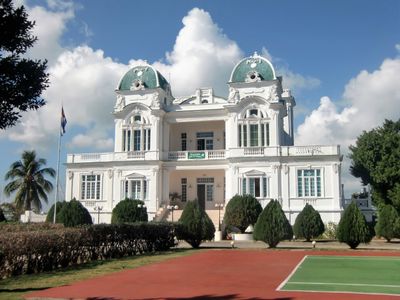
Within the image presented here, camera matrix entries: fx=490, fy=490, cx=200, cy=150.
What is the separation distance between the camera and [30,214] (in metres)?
47.9

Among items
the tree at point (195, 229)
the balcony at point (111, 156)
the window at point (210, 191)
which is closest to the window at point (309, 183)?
the window at point (210, 191)

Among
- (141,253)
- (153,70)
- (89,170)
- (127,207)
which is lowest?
(141,253)

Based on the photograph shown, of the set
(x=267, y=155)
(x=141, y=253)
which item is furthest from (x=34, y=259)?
(x=267, y=155)

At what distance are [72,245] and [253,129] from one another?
25.4 metres

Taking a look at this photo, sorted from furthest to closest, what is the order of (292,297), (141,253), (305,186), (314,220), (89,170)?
1. (89,170)
2. (305,186)
3. (314,220)
4. (141,253)
5. (292,297)

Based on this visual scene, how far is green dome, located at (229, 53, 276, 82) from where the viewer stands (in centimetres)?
4341

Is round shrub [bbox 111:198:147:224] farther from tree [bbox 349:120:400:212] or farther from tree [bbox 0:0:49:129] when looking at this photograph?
tree [bbox 0:0:49:129]

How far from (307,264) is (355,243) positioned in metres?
9.33

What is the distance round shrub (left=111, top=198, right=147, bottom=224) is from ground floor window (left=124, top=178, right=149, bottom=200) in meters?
5.39

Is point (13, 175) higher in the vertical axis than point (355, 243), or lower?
higher

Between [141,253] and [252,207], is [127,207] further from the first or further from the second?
[141,253]

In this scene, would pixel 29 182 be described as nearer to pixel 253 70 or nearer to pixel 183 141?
pixel 183 141

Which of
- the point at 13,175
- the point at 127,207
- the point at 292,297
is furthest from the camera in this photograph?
the point at 13,175

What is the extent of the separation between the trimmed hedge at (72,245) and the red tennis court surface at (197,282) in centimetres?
304
